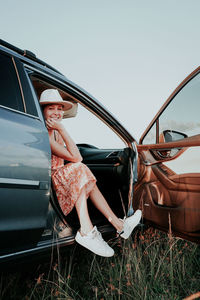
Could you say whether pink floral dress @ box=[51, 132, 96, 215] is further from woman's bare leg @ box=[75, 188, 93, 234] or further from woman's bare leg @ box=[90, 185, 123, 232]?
woman's bare leg @ box=[90, 185, 123, 232]

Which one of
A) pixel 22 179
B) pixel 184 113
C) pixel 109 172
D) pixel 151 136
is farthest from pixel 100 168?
pixel 22 179

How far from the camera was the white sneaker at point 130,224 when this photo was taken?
2.45 metres

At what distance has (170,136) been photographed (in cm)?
248

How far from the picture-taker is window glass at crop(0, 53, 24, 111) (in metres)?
1.77

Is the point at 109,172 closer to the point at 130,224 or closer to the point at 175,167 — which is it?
the point at 130,224

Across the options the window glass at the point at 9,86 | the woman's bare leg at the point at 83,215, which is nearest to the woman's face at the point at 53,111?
the window glass at the point at 9,86

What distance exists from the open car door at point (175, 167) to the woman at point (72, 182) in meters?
0.35

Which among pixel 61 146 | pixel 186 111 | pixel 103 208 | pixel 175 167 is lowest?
pixel 103 208

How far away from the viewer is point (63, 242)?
6.49 feet

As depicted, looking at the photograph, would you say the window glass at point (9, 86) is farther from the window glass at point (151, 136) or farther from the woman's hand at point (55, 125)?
the window glass at point (151, 136)

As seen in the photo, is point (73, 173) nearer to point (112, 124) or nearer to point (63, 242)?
point (63, 242)

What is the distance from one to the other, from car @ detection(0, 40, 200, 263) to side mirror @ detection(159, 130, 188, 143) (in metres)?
0.01

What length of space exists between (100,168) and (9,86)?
1.68m

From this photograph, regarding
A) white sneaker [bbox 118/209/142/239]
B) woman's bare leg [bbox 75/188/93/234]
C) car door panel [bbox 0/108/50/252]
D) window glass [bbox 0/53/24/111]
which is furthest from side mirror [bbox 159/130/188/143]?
window glass [bbox 0/53/24/111]
